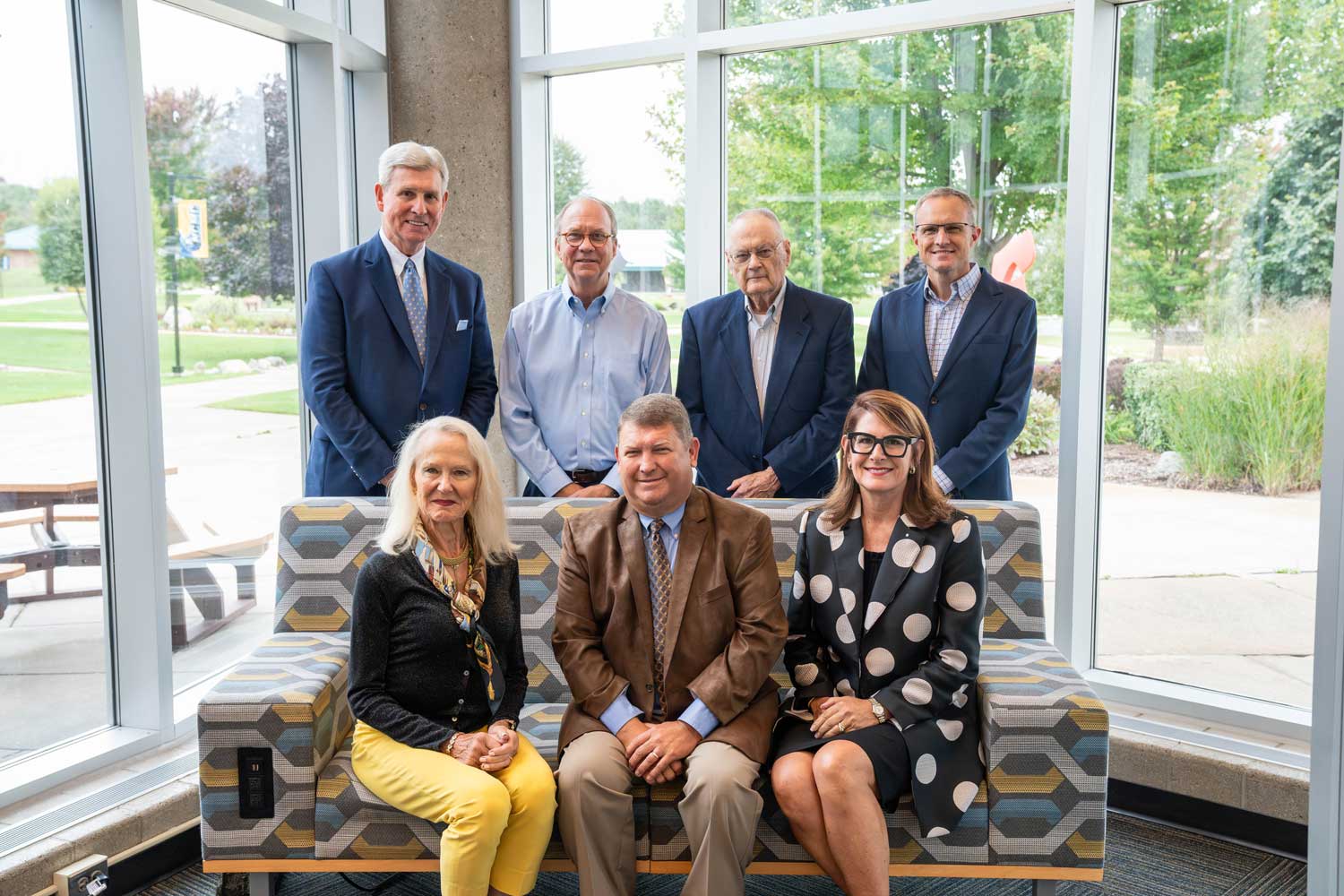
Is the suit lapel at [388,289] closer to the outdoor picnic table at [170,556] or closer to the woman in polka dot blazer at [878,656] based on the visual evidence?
the outdoor picnic table at [170,556]

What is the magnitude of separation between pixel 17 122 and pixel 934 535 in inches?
99.4

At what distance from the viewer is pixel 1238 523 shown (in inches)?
141

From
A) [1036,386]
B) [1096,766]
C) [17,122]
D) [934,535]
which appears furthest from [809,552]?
[17,122]

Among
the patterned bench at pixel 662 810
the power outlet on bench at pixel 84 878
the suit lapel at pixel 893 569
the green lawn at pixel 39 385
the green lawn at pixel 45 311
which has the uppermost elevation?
the green lawn at pixel 45 311

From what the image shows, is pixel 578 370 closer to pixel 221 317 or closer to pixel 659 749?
pixel 221 317

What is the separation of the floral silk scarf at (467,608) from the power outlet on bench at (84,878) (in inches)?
41.6

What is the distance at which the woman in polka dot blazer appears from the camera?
2.46 meters

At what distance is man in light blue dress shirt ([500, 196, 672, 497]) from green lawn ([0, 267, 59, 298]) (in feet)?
4.15

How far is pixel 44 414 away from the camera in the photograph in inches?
120

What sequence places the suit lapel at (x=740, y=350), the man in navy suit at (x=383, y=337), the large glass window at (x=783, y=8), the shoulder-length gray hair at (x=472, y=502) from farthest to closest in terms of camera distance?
the large glass window at (x=783, y=8) → the suit lapel at (x=740, y=350) → the man in navy suit at (x=383, y=337) → the shoulder-length gray hair at (x=472, y=502)

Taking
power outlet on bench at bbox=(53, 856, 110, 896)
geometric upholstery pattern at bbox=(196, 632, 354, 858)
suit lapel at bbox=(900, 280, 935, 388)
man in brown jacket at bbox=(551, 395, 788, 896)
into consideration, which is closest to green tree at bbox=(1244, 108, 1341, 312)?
suit lapel at bbox=(900, 280, 935, 388)

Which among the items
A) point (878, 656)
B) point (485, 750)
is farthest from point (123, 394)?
point (878, 656)

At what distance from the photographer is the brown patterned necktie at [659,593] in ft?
8.80

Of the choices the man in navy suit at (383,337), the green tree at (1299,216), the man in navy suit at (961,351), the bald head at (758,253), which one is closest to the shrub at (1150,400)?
the green tree at (1299,216)
